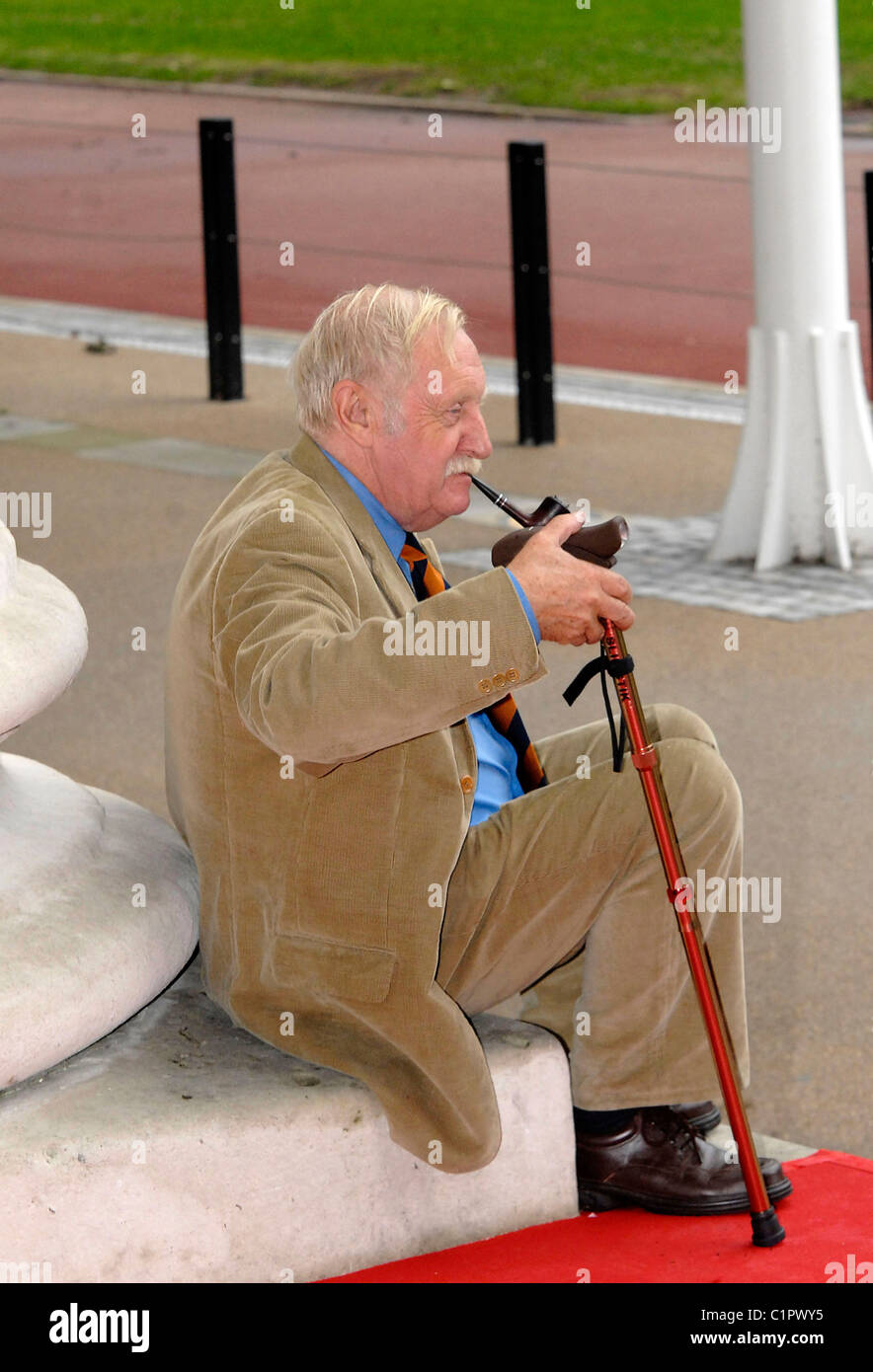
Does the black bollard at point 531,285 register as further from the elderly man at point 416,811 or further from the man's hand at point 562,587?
the man's hand at point 562,587

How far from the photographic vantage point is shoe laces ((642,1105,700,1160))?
10.5 feet

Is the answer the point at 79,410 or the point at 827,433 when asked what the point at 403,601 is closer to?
the point at 827,433

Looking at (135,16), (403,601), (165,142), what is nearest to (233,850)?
(403,601)

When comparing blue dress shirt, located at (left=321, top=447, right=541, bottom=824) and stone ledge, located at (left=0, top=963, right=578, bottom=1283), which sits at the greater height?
blue dress shirt, located at (left=321, top=447, right=541, bottom=824)

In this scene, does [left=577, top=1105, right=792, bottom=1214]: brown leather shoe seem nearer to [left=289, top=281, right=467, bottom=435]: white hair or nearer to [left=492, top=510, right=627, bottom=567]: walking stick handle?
[left=492, top=510, right=627, bottom=567]: walking stick handle

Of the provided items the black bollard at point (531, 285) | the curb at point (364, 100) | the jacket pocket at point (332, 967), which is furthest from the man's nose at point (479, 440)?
the curb at point (364, 100)

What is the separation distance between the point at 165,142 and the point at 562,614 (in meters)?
22.1

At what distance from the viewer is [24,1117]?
2801mm

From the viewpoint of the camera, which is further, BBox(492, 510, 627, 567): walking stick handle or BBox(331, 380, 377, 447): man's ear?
BBox(331, 380, 377, 447): man's ear

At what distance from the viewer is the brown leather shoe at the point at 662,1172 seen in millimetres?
3158

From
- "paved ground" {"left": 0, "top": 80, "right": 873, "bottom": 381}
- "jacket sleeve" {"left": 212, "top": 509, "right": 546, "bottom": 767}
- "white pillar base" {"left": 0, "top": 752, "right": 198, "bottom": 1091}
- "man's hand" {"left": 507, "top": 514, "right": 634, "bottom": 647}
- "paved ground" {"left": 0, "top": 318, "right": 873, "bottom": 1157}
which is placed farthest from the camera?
"paved ground" {"left": 0, "top": 80, "right": 873, "bottom": 381}

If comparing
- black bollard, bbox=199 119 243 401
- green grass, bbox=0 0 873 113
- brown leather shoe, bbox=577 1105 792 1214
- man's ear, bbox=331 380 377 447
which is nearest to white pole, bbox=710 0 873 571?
black bollard, bbox=199 119 243 401

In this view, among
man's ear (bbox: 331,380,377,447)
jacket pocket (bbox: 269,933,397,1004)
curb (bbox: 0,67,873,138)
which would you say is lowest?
jacket pocket (bbox: 269,933,397,1004)

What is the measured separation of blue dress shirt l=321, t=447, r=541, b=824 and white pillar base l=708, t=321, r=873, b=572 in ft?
12.6
